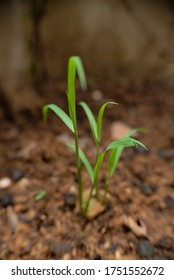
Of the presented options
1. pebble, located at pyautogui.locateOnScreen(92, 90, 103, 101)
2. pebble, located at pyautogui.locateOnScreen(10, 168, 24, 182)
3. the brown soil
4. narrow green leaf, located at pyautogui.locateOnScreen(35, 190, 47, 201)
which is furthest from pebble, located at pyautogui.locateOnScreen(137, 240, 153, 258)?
pebble, located at pyautogui.locateOnScreen(92, 90, 103, 101)

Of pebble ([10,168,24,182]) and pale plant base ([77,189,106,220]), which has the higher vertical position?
pebble ([10,168,24,182])

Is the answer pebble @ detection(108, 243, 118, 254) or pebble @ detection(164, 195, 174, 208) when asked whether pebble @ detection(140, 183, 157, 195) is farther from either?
pebble @ detection(108, 243, 118, 254)

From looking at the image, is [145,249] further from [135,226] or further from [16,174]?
[16,174]

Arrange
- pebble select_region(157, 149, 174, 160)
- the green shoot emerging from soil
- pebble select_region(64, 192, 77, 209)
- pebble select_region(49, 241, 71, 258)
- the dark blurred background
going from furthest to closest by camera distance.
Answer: the dark blurred background < pebble select_region(157, 149, 174, 160) < pebble select_region(64, 192, 77, 209) < pebble select_region(49, 241, 71, 258) < the green shoot emerging from soil

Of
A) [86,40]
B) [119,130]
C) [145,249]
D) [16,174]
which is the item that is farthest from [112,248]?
[86,40]

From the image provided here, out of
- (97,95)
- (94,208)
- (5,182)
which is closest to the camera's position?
(94,208)

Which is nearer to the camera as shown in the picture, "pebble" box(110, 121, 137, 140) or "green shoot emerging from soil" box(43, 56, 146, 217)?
"green shoot emerging from soil" box(43, 56, 146, 217)

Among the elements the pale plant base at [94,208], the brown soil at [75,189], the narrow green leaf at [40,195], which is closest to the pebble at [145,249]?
the brown soil at [75,189]
